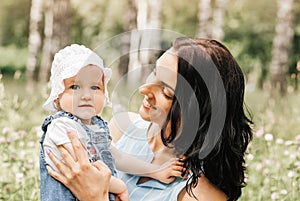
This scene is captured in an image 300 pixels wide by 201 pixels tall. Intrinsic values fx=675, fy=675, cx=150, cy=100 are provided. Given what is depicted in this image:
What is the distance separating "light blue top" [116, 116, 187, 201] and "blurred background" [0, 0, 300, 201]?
23cm

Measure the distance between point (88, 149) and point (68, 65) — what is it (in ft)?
0.99

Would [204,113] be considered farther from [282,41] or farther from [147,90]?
[282,41]

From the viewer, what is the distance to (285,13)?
12.6 metres

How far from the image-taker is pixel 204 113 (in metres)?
2.46

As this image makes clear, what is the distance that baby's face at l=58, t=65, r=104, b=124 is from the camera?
223cm

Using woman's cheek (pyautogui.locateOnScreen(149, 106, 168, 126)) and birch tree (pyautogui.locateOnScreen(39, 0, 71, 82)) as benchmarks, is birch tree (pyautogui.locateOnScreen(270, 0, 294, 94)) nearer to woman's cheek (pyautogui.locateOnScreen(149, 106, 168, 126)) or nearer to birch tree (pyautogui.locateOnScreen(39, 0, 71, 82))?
birch tree (pyautogui.locateOnScreen(39, 0, 71, 82))

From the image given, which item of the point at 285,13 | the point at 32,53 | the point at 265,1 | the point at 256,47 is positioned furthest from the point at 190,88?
the point at 265,1

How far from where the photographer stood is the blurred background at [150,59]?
3.83 meters

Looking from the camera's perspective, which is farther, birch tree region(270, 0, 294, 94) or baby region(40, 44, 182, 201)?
birch tree region(270, 0, 294, 94)

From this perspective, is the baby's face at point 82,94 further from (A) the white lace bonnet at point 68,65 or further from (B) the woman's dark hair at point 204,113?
(B) the woman's dark hair at point 204,113

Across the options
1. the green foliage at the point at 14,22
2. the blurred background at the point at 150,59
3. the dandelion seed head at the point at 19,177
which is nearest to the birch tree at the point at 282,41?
the blurred background at the point at 150,59

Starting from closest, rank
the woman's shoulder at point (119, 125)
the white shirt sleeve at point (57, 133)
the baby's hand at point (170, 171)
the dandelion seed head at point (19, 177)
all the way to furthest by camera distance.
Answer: the white shirt sleeve at point (57, 133) → the baby's hand at point (170, 171) → the woman's shoulder at point (119, 125) → the dandelion seed head at point (19, 177)

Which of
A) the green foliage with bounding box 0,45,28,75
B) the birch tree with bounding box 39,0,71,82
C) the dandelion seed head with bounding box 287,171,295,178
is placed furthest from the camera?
the green foliage with bounding box 0,45,28,75

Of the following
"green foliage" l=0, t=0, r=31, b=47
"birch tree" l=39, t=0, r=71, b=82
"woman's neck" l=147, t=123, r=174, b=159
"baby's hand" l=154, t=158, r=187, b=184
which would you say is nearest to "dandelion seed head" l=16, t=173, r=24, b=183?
"woman's neck" l=147, t=123, r=174, b=159
